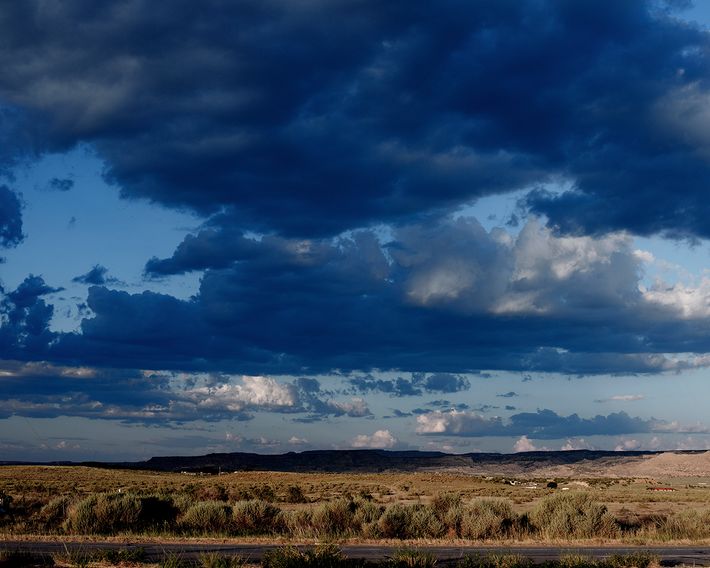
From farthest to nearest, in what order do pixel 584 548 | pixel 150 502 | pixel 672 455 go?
pixel 672 455, pixel 150 502, pixel 584 548

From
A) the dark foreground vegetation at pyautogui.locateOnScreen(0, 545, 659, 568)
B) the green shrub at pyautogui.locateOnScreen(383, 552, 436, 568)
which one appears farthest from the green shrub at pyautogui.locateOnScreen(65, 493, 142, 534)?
the green shrub at pyautogui.locateOnScreen(383, 552, 436, 568)

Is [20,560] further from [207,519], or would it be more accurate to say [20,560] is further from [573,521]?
[573,521]

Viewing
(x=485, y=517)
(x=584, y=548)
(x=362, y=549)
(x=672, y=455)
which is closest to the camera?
(x=362, y=549)

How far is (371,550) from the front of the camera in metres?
26.6

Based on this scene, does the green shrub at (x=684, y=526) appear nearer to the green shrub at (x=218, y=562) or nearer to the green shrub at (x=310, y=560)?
the green shrub at (x=310, y=560)

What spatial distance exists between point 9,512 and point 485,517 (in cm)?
2132

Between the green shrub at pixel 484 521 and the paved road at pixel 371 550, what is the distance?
4.18m

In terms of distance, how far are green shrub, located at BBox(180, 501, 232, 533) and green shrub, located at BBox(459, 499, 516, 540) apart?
32.1 ft

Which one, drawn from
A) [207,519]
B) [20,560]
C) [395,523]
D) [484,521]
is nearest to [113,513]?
[207,519]

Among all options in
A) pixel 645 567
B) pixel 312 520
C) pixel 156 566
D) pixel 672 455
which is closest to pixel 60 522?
pixel 312 520

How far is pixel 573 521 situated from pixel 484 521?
13.2 feet

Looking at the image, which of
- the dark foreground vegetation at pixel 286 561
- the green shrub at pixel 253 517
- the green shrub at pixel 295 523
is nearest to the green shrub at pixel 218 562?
the dark foreground vegetation at pixel 286 561

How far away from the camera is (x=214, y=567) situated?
18.0 metres

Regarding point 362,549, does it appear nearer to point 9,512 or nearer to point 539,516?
point 539,516
